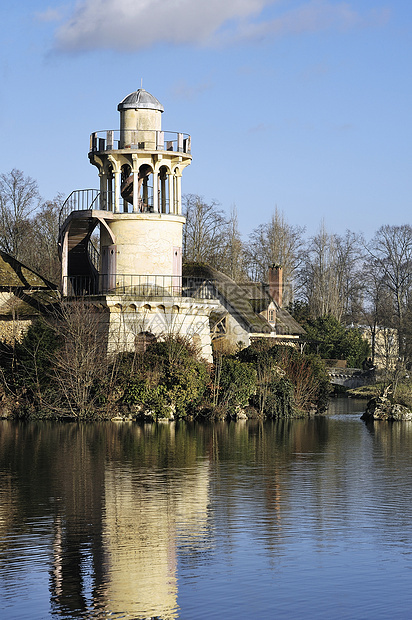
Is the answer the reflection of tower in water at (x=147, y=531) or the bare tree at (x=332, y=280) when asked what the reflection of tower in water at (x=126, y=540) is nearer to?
the reflection of tower in water at (x=147, y=531)

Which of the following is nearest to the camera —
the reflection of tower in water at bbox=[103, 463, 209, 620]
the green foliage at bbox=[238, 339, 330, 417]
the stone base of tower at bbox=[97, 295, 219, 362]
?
the reflection of tower in water at bbox=[103, 463, 209, 620]

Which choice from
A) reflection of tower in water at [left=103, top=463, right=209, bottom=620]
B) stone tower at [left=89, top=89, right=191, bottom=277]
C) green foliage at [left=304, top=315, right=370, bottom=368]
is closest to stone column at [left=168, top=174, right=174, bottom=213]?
stone tower at [left=89, top=89, right=191, bottom=277]

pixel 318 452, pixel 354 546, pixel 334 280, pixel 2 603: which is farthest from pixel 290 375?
pixel 334 280

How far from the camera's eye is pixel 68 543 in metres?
15.6

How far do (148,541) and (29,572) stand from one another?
2638mm

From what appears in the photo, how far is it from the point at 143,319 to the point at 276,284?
74.1ft

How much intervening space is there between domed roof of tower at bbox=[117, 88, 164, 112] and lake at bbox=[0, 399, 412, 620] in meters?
17.8

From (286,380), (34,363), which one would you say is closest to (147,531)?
(34,363)

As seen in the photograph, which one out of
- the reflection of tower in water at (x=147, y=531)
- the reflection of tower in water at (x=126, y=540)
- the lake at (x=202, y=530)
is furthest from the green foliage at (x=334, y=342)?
the reflection of tower in water at (x=126, y=540)

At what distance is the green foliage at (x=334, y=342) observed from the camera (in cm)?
6981

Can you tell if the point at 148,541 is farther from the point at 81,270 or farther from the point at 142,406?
the point at 81,270

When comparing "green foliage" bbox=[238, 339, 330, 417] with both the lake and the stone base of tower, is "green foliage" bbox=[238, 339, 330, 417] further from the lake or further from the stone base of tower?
the lake

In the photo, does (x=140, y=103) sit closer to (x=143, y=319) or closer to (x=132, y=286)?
(x=132, y=286)

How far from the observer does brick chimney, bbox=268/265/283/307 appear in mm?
60750
